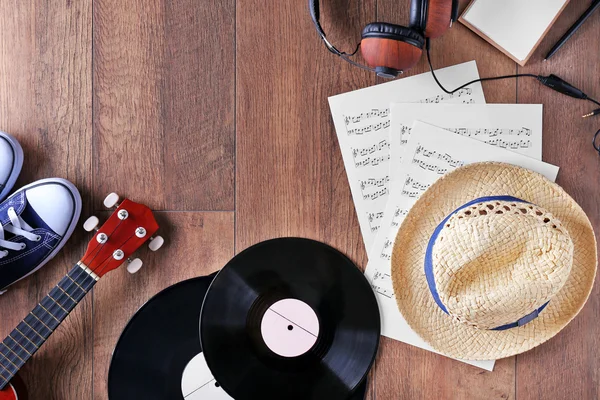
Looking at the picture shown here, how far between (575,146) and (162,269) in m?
0.77

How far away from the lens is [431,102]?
2.75 ft

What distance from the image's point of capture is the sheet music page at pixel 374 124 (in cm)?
84

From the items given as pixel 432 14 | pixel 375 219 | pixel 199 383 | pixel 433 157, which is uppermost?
pixel 432 14

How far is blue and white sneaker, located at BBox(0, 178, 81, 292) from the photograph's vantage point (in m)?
0.85

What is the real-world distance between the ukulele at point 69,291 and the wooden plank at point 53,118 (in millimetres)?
63

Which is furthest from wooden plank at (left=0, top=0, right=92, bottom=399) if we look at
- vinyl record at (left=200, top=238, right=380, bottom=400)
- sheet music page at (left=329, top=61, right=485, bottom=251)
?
sheet music page at (left=329, top=61, right=485, bottom=251)

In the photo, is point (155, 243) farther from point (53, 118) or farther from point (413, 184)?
point (413, 184)

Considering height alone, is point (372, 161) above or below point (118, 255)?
above

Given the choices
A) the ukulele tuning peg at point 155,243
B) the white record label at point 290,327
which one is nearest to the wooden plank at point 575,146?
the white record label at point 290,327

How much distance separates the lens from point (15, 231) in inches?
33.4

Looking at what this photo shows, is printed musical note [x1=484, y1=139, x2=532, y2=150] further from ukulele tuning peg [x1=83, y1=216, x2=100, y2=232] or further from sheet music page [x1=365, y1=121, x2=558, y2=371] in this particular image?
ukulele tuning peg [x1=83, y1=216, x2=100, y2=232]

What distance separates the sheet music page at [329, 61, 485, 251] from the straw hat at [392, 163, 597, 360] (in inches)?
3.4

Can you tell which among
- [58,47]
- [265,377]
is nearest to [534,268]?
[265,377]

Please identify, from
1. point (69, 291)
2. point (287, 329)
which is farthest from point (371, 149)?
point (69, 291)
